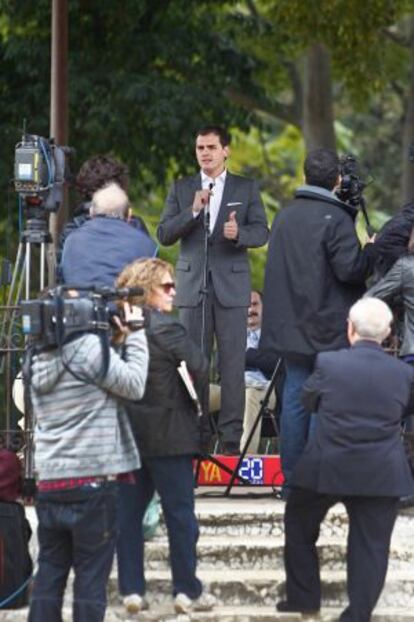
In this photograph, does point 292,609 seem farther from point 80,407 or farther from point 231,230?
point 231,230

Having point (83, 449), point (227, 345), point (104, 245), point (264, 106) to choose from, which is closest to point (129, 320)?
point (83, 449)

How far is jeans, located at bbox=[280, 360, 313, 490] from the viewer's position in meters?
9.93

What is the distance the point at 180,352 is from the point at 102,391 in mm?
647

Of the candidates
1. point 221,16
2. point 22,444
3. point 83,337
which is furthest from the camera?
point 221,16

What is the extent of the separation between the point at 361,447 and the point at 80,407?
1.39 meters

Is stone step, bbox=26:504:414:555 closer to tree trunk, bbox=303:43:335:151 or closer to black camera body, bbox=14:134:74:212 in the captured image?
black camera body, bbox=14:134:74:212

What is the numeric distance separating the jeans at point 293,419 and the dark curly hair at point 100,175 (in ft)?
4.40

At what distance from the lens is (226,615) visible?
9.44 meters

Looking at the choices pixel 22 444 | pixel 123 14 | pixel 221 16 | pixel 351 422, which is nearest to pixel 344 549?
pixel 351 422

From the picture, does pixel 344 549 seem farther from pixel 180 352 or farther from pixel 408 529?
pixel 180 352

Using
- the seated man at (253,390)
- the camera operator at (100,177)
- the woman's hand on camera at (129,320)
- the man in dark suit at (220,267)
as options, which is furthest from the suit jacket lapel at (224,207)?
the woman's hand on camera at (129,320)

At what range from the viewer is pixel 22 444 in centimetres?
1070

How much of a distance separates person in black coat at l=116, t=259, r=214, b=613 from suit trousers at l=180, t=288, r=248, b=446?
5.49 feet

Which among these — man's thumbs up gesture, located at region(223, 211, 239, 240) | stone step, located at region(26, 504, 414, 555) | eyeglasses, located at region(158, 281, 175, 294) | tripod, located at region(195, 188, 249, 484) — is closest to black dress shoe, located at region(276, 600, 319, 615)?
stone step, located at region(26, 504, 414, 555)
